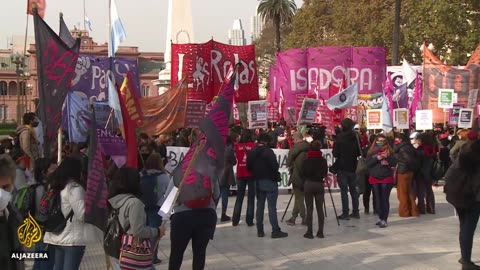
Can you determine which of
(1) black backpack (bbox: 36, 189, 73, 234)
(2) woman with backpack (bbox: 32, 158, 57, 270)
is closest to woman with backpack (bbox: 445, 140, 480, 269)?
(1) black backpack (bbox: 36, 189, 73, 234)

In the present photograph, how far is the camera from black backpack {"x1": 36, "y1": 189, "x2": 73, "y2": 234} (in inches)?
206

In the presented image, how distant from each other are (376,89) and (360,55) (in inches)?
48.9

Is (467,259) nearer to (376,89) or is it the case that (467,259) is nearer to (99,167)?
(99,167)

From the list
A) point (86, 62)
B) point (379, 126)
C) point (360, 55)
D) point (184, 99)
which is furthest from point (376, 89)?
point (86, 62)

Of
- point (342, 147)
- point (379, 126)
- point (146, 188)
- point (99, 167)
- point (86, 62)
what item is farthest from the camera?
point (86, 62)

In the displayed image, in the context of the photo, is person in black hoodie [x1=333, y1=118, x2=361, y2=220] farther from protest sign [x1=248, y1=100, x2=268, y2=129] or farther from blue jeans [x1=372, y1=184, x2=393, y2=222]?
protest sign [x1=248, y1=100, x2=268, y2=129]

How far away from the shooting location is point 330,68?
2014 cm

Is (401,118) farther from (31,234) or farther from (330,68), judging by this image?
(31,234)

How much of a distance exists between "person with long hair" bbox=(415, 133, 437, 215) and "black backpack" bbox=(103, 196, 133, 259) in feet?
25.6

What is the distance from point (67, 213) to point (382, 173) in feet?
20.8

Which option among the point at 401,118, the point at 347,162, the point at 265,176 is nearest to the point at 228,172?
the point at 265,176

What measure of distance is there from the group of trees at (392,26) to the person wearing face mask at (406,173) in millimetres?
23346

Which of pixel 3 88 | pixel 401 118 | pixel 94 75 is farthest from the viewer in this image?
pixel 3 88

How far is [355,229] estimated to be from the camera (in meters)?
10.1
